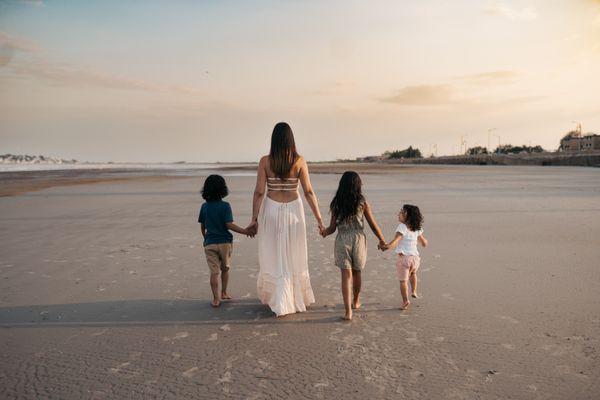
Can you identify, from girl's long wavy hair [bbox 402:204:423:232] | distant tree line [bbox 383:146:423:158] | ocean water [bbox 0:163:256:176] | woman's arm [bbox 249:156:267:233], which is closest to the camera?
woman's arm [bbox 249:156:267:233]

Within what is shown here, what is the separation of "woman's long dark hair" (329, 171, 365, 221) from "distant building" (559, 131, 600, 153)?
139 meters

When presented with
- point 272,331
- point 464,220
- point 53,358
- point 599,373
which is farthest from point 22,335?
point 464,220

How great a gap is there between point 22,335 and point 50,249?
418 centimetres

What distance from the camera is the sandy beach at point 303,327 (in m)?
3.19

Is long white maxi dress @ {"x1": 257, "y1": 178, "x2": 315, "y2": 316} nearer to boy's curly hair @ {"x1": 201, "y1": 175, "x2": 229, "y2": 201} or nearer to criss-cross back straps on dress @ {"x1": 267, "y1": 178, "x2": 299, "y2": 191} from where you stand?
criss-cross back straps on dress @ {"x1": 267, "y1": 178, "x2": 299, "y2": 191}

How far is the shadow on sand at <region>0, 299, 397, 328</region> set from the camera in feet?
14.8

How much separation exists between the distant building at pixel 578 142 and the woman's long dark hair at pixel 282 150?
458ft

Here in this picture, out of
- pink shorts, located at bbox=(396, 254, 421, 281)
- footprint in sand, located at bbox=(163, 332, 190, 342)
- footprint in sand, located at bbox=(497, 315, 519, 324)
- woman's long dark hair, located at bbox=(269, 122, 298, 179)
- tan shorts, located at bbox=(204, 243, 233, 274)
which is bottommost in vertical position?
footprint in sand, located at bbox=(497, 315, 519, 324)

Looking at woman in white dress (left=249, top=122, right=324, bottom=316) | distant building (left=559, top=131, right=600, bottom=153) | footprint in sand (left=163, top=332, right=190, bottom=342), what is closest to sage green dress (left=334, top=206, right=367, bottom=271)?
woman in white dress (left=249, top=122, right=324, bottom=316)

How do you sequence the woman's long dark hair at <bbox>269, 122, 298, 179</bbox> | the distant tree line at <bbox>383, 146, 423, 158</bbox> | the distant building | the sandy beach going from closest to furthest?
the sandy beach
the woman's long dark hair at <bbox>269, 122, 298, 179</bbox>
the distant building
the distant tree line at <bbox>383, 146, 423, 158</bbox>

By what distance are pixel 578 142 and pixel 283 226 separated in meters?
161

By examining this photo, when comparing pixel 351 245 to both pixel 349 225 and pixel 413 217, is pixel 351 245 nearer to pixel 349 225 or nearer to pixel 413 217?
pixel 349 225

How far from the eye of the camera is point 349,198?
4703 millimetres

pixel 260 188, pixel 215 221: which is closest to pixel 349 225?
pixel 260 188
